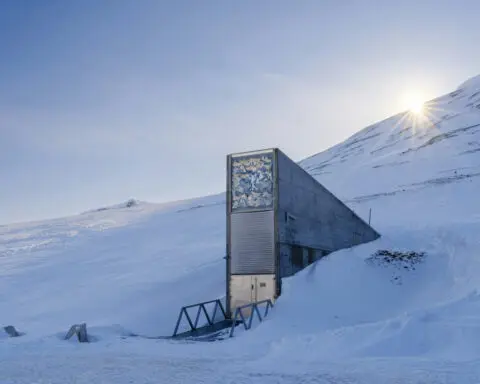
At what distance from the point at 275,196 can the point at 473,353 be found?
409 inches

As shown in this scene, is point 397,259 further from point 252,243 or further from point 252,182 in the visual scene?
point 252,182

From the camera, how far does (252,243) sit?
65.7 ft

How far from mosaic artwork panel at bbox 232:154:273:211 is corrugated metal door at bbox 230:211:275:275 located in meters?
0.45

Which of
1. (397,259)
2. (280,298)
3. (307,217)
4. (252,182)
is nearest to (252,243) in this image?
(252,182)

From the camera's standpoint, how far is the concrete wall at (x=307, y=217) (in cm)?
2014

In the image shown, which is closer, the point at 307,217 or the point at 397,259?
the point at 307,217

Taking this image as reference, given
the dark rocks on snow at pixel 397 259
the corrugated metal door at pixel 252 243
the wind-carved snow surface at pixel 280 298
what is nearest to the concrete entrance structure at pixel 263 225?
the corrugated metal door at pixel 252 243

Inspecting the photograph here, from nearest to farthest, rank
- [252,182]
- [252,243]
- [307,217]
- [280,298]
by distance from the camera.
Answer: [280,298]
[252,243]
[252,182]
[307,217]

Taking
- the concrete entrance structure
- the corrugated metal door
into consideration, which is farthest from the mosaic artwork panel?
the corrugated metal door

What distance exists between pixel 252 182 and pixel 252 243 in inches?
99.7

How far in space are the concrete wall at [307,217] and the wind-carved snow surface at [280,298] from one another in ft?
3.98

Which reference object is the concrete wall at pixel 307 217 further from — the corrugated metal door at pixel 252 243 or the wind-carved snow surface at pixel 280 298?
the wind-carved snow surface at pixel 280 298

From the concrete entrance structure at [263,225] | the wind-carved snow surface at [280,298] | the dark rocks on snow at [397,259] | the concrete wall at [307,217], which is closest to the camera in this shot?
the wind-carved snow surface at [280,298]

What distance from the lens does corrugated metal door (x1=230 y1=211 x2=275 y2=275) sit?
19641 millimetres
